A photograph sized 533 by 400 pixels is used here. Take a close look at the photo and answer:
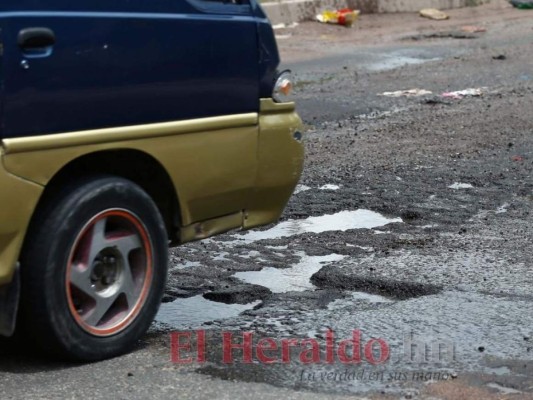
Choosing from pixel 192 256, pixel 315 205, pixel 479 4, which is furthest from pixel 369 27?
pixel 192 256

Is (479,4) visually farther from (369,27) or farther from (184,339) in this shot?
(184,339)

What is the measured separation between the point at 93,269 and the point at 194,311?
1.03m

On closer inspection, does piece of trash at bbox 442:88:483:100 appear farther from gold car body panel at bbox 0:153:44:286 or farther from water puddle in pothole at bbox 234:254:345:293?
gold car body panel at bbox 0:153:44:286

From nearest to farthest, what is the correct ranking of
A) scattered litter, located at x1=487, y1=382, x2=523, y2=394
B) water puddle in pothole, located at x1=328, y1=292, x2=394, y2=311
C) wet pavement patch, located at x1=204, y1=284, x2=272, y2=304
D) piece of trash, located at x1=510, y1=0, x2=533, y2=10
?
scattered litter, located at x1=487, y1=382, x2=523, y2=394 < water puddle in pothole, located at x1=328, y1=292, x2=394, y2=311 < wet pavement patch, located at x1=204, y1=284, x2=272, y2=304 < piece of trash, located at x1=510, y1=0, x2=533, y2=10

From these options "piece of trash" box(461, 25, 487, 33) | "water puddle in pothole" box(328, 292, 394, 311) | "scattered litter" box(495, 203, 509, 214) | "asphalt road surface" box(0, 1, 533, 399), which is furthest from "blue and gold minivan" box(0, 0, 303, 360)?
"piece of trash" box(461, 25, 487, 33)

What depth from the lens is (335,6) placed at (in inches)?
883

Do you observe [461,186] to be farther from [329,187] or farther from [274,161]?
[274,161]

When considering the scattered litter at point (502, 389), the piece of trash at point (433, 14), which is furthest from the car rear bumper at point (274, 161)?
the piece of trash at point (433, 14)

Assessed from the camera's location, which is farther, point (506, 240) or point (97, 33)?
point (506, 240)

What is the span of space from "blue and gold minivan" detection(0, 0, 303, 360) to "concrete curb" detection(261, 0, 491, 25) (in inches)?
596

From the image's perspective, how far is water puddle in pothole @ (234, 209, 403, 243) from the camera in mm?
7875

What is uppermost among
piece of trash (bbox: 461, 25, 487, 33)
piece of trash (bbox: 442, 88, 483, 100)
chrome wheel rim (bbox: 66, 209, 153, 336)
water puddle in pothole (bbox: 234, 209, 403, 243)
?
chrome wheel rim (bbox: 66, 209, 153, 336)

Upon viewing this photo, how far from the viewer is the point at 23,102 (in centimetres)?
488

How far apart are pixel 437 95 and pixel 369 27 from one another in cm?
805
